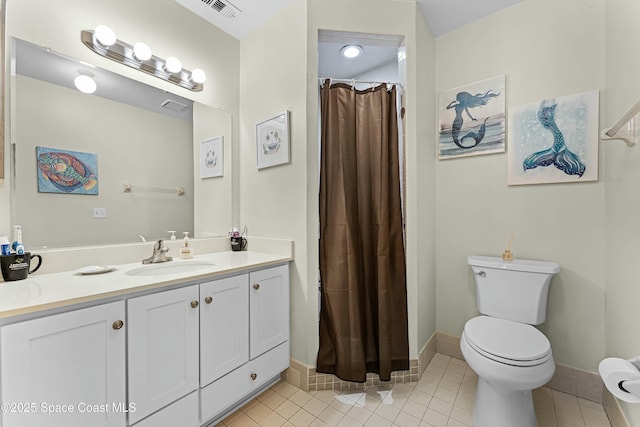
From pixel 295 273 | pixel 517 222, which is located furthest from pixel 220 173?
pixel 517 222

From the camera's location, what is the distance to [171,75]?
5.66ft

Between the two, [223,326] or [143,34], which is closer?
[223,326]

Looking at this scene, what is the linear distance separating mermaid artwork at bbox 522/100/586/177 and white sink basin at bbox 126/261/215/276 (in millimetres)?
2146

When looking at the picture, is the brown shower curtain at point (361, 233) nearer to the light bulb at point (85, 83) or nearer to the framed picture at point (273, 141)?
the framed picture at point (273, 141)

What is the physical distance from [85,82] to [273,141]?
3.41 feet

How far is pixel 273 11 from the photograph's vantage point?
1839 mm

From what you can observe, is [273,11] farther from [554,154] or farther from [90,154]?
[554,154]

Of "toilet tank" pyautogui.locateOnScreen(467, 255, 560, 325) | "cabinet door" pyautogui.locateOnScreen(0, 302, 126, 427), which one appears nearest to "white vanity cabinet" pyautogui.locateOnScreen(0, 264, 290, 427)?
"cabinet door" pyautogui.locateOnScreen(0, 302, 126, 427)

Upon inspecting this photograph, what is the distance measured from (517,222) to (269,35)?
219 cm

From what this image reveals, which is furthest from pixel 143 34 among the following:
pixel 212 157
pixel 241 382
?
pixel 241 382

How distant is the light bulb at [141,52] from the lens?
153cm

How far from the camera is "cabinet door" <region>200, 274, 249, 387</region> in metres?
1.27

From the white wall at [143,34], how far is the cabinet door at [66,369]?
0.69 metres

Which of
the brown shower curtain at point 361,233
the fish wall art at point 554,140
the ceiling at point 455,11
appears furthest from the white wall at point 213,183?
the fish wall art at point 554,140
